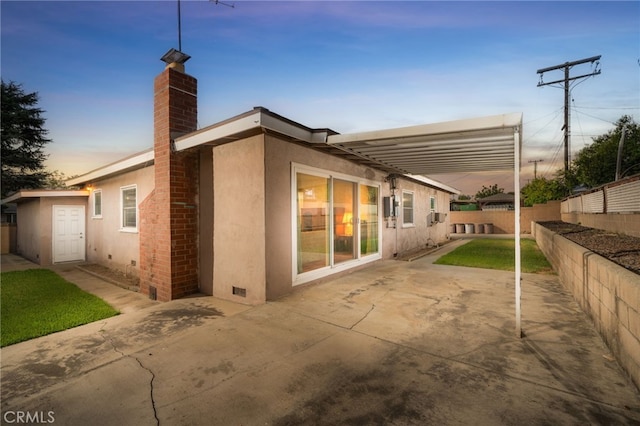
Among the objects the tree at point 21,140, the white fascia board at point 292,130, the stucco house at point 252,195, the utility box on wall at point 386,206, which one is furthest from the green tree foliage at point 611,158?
the tree at point 21,140

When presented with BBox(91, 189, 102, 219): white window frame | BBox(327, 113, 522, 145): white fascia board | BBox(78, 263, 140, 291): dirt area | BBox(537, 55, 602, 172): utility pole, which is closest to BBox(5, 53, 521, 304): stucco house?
BBox(327, 113, 522, 145): white fascia board

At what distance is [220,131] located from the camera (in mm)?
4492

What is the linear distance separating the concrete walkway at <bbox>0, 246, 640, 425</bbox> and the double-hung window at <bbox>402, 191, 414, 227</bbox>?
20.8ft

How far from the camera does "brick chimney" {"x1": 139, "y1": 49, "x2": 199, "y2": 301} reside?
16.9ft

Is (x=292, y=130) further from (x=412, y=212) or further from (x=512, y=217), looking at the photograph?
(x=512, y=217)

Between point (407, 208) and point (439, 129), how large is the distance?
7.41 meters

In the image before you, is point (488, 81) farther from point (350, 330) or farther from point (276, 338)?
point (276, 338)

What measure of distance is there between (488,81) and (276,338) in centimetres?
1120

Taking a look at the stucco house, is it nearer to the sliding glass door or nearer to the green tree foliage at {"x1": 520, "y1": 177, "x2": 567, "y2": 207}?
the sliding glass door

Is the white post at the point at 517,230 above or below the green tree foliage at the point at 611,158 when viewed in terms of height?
below

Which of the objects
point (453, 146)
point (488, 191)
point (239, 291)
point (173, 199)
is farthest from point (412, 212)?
point (488, 191)

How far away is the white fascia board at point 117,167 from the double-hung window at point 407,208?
8.46 meters

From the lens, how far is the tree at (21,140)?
23.0m

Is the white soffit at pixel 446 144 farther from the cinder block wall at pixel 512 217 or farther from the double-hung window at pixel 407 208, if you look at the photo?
the cinder block wall at pixel 512 217
